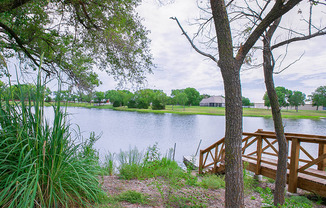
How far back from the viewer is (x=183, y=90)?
56344mm

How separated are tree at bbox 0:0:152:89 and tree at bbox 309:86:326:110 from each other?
11.7m

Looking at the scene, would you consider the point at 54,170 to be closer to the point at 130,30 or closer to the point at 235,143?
the point at 235,143

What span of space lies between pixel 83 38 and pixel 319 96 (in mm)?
13687

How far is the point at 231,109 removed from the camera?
222 cm

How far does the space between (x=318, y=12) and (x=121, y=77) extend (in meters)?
4.44

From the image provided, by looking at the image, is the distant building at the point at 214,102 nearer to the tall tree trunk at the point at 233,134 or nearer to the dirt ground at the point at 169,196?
the dirt ground at the point at 169,196

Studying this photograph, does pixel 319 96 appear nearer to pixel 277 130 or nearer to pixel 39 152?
pixel 277 130

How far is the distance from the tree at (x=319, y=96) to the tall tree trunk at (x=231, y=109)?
502 inches

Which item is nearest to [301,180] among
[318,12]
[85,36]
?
[318,12]

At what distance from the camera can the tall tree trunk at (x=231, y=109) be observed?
7.27ft

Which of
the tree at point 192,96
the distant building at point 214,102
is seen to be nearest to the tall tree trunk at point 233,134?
the distant building at point 214,102

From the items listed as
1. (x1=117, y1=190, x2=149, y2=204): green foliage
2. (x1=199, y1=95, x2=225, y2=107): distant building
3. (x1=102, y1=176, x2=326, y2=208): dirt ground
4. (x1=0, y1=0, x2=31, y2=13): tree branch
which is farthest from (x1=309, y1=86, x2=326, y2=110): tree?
(x1=199, y1=95, x2=225, y2=107): distant building

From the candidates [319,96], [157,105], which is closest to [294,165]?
[319,96]

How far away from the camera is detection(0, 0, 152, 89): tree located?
15.7 ft
